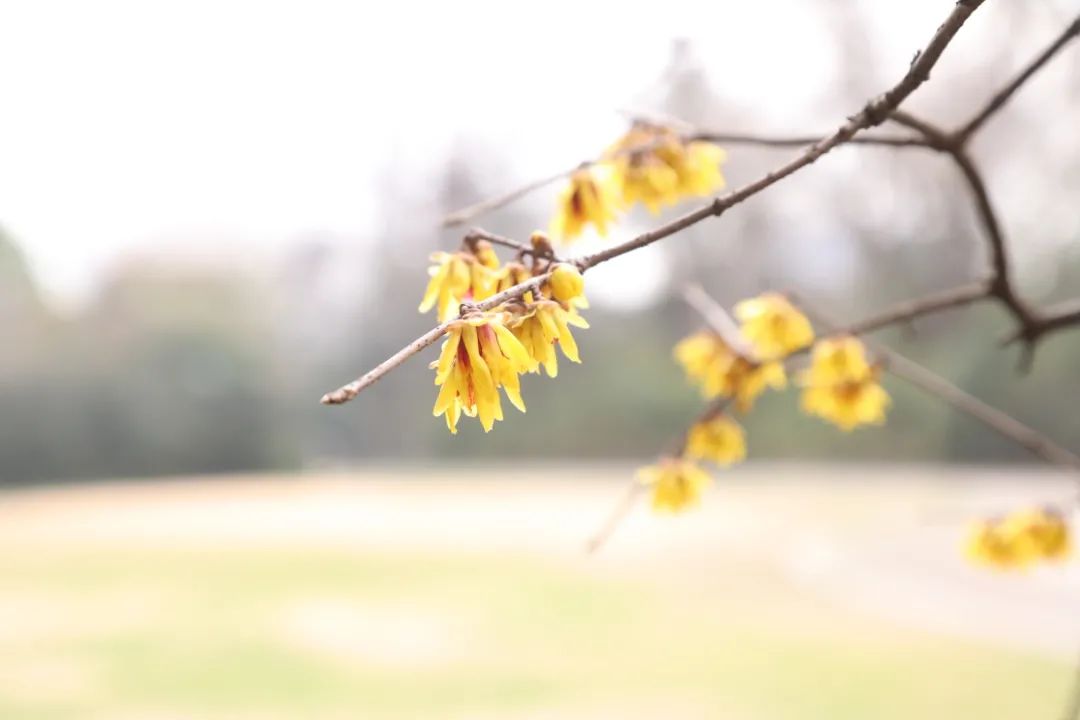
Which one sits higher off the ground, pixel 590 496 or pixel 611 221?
pixel 611 221

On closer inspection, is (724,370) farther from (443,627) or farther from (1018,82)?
(443,627)

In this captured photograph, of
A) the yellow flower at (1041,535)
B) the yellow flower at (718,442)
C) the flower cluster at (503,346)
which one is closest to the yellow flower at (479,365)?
the flower cluster at (503,346)

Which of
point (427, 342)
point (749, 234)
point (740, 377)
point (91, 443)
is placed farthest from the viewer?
point (749, 234)

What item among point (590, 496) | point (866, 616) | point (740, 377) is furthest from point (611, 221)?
point (590, 496)

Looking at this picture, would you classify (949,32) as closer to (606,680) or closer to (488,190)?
(606,680)

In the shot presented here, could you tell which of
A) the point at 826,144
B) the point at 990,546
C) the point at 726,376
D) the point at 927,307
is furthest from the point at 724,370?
the point at 826,144
